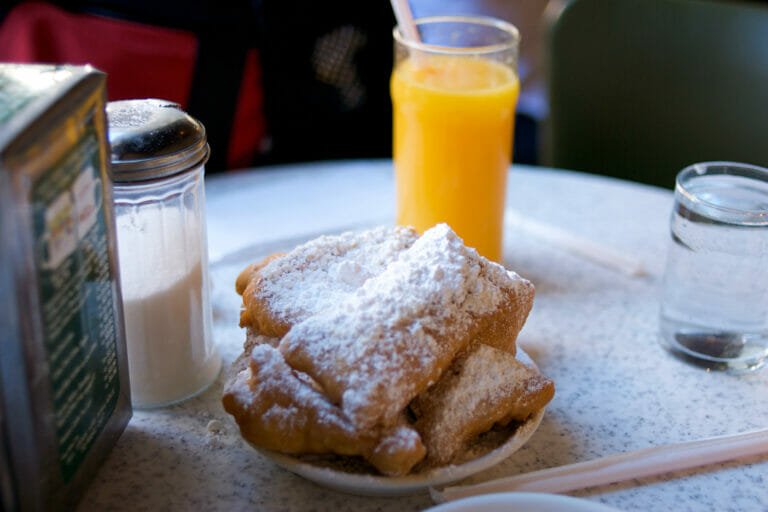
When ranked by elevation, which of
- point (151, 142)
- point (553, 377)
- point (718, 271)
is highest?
point (151, 142)

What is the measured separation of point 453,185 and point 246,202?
0.34 meters

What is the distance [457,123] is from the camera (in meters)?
1.06

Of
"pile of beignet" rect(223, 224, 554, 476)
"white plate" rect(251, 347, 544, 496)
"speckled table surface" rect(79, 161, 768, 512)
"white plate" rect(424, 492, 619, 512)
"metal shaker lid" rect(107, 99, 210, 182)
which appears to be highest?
"metal shaker lid" rect(107, 99, 210, 182)

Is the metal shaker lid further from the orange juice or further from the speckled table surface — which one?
the orange juice

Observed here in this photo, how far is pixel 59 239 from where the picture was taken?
61cm

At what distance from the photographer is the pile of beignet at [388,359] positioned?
673mm

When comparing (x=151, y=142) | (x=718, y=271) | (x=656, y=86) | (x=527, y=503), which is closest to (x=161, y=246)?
(x=151, y=142)

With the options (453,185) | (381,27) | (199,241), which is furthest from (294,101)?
(199,241)

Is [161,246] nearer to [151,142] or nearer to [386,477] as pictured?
[151,142]

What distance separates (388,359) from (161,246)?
0.81 ft

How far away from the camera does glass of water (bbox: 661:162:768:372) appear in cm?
88

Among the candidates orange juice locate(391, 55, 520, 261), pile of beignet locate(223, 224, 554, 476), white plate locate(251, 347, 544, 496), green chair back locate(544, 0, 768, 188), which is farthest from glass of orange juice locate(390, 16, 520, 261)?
green chair back locate(544, 0, 768, 188)

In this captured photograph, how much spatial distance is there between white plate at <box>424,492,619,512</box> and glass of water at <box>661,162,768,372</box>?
0.34 m

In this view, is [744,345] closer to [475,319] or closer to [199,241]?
[475,319]
